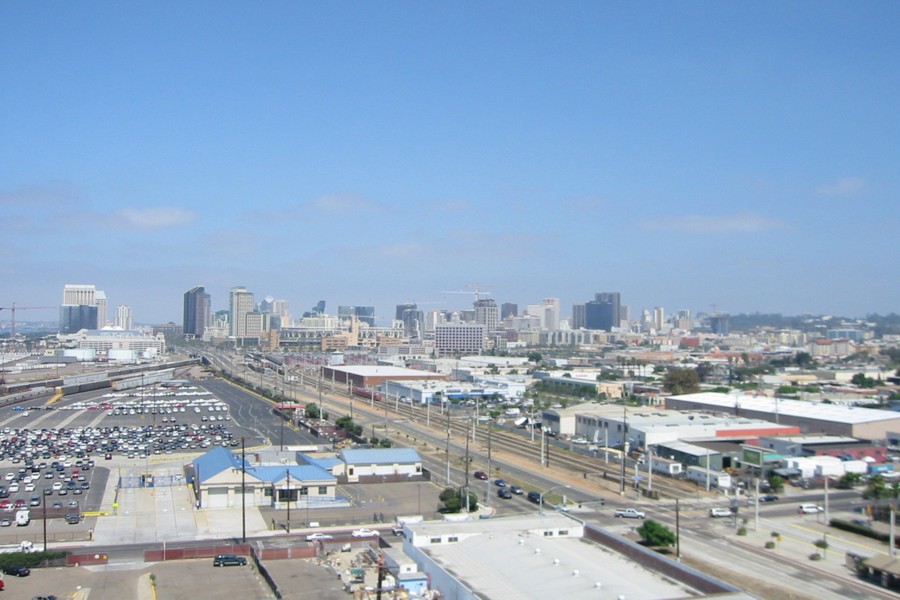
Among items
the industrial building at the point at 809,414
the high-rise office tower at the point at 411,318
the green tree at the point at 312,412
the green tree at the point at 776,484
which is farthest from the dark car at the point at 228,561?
the high-rise office tower at the point at 411,318

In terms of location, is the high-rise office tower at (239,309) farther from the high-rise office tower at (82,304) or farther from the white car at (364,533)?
the white car at (364,533)

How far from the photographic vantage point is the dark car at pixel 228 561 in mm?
8547

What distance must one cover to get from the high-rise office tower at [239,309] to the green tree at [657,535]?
76.3 meters

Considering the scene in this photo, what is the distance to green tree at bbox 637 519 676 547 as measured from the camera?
8.88 m

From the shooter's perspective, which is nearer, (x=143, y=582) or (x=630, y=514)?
(x=143, y=582)

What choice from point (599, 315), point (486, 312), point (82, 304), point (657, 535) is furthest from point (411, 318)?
point (657, 535)

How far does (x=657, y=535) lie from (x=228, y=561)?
14.2 feet

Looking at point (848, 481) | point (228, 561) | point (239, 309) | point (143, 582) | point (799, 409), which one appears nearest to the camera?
point (143, 582)

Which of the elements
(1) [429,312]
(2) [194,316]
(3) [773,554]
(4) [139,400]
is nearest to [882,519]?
(3) [773,554]

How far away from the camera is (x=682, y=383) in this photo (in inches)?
1066

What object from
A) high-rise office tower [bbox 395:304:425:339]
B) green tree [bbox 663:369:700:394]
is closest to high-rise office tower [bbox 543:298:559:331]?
high-rise office tower [bbox 395:304:425:339]

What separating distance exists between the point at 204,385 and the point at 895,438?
25.1 m

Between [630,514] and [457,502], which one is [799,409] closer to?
[630,514]

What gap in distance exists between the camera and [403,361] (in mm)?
44344
